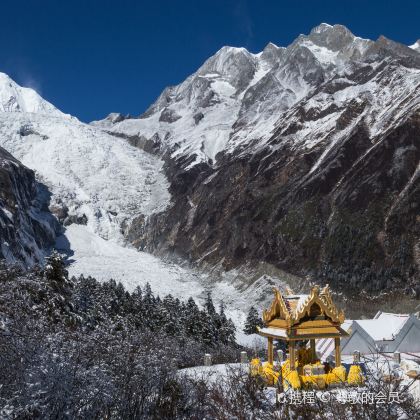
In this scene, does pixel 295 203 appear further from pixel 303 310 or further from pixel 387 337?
pixel 303 310

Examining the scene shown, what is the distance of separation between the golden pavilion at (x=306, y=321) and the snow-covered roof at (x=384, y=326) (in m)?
21.8

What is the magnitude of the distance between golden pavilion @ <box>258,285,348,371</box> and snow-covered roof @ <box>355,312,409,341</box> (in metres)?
21.8

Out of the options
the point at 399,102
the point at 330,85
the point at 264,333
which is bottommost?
the point at 264,333

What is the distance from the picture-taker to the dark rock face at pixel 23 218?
98.4 meters

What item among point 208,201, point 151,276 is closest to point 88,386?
point 151,276

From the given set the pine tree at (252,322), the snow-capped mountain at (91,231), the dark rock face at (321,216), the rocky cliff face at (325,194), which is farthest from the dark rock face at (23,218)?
the pine tree at (252,322)

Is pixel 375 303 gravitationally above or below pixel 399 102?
below

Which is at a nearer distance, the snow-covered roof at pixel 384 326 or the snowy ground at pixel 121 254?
the snow-covered roof at pixel 384 326

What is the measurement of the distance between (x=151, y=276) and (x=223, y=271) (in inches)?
631

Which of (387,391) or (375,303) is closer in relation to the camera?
(387,391)

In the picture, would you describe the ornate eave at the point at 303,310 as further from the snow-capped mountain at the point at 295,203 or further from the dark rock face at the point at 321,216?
Answer: the snow-capped mountain at the point at 295,203

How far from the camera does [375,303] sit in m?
79.1

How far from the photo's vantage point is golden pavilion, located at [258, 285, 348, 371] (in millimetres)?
16906

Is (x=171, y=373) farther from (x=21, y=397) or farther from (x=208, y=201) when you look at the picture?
(x=208, y=201)
